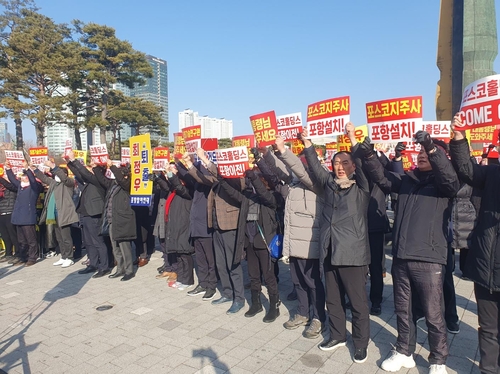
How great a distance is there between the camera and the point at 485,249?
304cm

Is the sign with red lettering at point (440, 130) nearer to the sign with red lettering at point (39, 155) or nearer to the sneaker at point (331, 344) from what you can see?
the sneaker at point (331, 344)

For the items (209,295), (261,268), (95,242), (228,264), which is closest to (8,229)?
(95,242)

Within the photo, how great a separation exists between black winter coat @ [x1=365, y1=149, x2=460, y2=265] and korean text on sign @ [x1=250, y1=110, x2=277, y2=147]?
84.3 inches

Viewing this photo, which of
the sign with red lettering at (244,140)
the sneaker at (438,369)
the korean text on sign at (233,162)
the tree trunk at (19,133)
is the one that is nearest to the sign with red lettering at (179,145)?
the sign with red lettering at (244,140)

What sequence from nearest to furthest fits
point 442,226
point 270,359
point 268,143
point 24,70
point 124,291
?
point 442,226 → point 270,359 → point 268,143 → point 124,291 → point 24,70

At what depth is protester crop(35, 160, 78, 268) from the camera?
8117 mm

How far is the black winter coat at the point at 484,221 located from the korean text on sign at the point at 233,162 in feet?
7.83

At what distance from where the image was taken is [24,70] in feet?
77.7

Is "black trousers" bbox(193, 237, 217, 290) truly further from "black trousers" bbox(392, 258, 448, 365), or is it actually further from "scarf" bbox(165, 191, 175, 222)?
"black trousers" bbox(392, 258, 448, 365)

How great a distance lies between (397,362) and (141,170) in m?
4.77

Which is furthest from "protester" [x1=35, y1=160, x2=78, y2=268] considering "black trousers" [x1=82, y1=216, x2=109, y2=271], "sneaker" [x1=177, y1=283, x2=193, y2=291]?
"sneaker" [x1=177, y1=283, x2=193, y2=291]

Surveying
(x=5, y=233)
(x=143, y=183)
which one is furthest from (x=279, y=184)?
(x=5, y=233)

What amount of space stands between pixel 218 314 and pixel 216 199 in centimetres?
159

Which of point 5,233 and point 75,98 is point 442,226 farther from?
point 75,98
